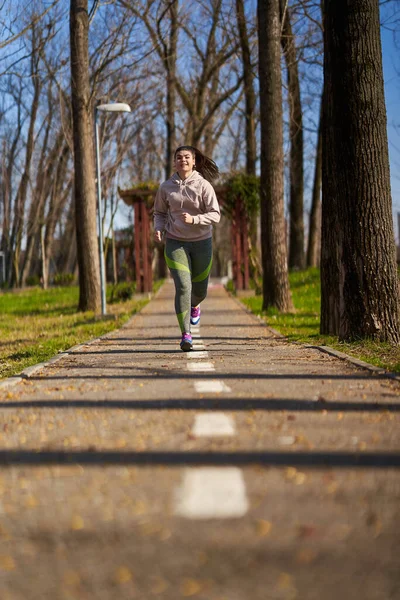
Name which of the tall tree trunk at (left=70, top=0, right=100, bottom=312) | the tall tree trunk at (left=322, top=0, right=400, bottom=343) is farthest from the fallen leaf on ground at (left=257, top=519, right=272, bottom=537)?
the tall tree trunk at (left=70, top=0, right=100, bottom=312)

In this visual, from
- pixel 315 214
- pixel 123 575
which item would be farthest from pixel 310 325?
pixel 315 214

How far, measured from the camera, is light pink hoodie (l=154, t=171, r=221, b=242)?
903 cm

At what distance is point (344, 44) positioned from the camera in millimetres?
9141

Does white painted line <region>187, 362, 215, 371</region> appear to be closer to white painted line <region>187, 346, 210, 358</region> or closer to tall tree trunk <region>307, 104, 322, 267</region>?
white painted line <region>187, 346, 210, 358</region>

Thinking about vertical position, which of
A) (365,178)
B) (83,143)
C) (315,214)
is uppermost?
(83,143)

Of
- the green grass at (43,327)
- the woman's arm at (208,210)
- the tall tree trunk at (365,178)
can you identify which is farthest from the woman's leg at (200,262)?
the green grass at (43,327)

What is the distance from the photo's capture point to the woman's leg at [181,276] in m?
9.01

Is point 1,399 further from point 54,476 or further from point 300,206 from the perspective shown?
point 300,206

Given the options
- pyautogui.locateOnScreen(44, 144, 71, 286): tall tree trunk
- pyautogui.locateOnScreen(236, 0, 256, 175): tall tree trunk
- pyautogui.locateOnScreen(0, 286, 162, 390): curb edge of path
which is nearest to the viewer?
pyautogui.locateOnScreen(0, 286, 162, 390): curb edge of path

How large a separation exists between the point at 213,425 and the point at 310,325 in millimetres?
8820

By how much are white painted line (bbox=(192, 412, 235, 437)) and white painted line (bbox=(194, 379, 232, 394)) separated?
895 millimetres

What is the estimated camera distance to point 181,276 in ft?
29.7

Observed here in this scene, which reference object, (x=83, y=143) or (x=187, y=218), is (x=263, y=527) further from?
(x=83, y=143)

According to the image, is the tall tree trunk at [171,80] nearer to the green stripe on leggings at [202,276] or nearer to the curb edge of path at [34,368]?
the curb edge of path at [34,368]
